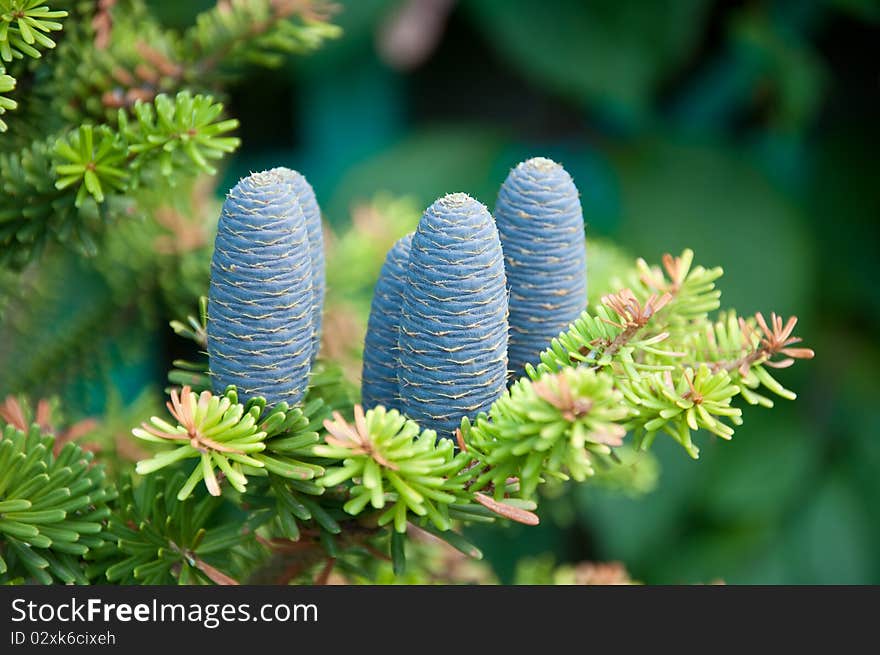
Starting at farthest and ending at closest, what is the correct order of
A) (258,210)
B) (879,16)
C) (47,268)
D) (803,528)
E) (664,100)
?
(664,100)
(803,528)
(879,16)
(47,268)
(258,210)

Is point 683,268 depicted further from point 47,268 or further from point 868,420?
point 868,420

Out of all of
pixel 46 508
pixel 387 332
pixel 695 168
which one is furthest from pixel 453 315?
pixel 695 168

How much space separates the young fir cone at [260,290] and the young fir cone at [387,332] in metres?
0.03

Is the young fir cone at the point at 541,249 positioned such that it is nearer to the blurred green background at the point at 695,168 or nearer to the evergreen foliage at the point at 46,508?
the evergreen foliage at the point at 46,508

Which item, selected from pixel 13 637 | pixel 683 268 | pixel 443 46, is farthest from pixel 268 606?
pixel 443 46

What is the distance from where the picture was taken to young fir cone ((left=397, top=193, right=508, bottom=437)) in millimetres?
273

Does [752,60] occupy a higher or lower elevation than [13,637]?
higher

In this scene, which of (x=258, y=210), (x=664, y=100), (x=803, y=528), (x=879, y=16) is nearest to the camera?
(x=258, y=210)

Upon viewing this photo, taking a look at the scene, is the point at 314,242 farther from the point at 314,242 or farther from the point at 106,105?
the point at 106,105

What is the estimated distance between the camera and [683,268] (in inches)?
13.1

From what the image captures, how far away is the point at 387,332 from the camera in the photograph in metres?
0.32

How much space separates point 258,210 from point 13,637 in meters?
0.16

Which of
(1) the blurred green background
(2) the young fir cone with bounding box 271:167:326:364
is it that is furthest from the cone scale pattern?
(1) the blurred green background

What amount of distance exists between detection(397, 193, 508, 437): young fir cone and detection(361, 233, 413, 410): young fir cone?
24mm
